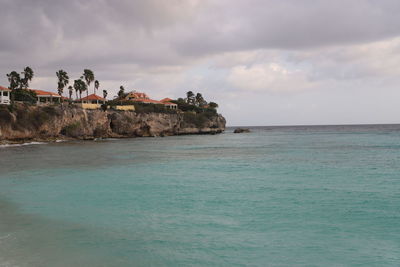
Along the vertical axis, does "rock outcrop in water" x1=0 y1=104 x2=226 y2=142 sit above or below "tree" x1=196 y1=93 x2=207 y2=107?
below

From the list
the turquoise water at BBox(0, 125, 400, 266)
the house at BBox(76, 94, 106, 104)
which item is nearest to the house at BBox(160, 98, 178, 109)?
the house at BBox(76, 94, 106, 104)

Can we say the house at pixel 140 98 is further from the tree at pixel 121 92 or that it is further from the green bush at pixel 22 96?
the green bush at pixel 22 96

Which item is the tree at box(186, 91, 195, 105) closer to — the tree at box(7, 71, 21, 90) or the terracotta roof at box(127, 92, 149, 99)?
the terracotta roof at box(127, 92, 149, 99)

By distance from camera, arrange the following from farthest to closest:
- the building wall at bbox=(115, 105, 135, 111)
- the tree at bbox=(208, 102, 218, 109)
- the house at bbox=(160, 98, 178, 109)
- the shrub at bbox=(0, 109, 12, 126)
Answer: the tree at bbox=(208, 102, 218, 109), the house at bbox=(160, 98, 178, 109), the building wall at bbox=(115, 105, 135, 111), the shrub at bbox=(0, 109, 12, 126)

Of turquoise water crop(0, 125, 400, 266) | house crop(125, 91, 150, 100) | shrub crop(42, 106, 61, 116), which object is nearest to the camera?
turquoise water crop(0, 125, 400, 266)

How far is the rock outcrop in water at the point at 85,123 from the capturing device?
58.2 meters

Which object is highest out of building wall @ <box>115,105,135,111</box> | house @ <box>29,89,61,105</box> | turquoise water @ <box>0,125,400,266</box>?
house @ <box>29,89,61,105</box>

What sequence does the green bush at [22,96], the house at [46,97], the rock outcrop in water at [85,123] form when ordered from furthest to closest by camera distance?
the house at [46,97], the green bush at [22,96], the rock outcrop in water at [85,123]

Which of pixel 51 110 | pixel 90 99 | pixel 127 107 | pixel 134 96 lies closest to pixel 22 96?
pixel 51 110

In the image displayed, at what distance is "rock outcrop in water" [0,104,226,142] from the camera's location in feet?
191

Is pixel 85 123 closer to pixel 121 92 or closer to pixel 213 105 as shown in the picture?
pixel 121 92

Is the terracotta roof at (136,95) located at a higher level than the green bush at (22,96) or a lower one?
higher

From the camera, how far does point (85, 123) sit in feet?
243

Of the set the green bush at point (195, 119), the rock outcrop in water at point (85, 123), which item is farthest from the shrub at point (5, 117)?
the green bush at point (195, 119)
